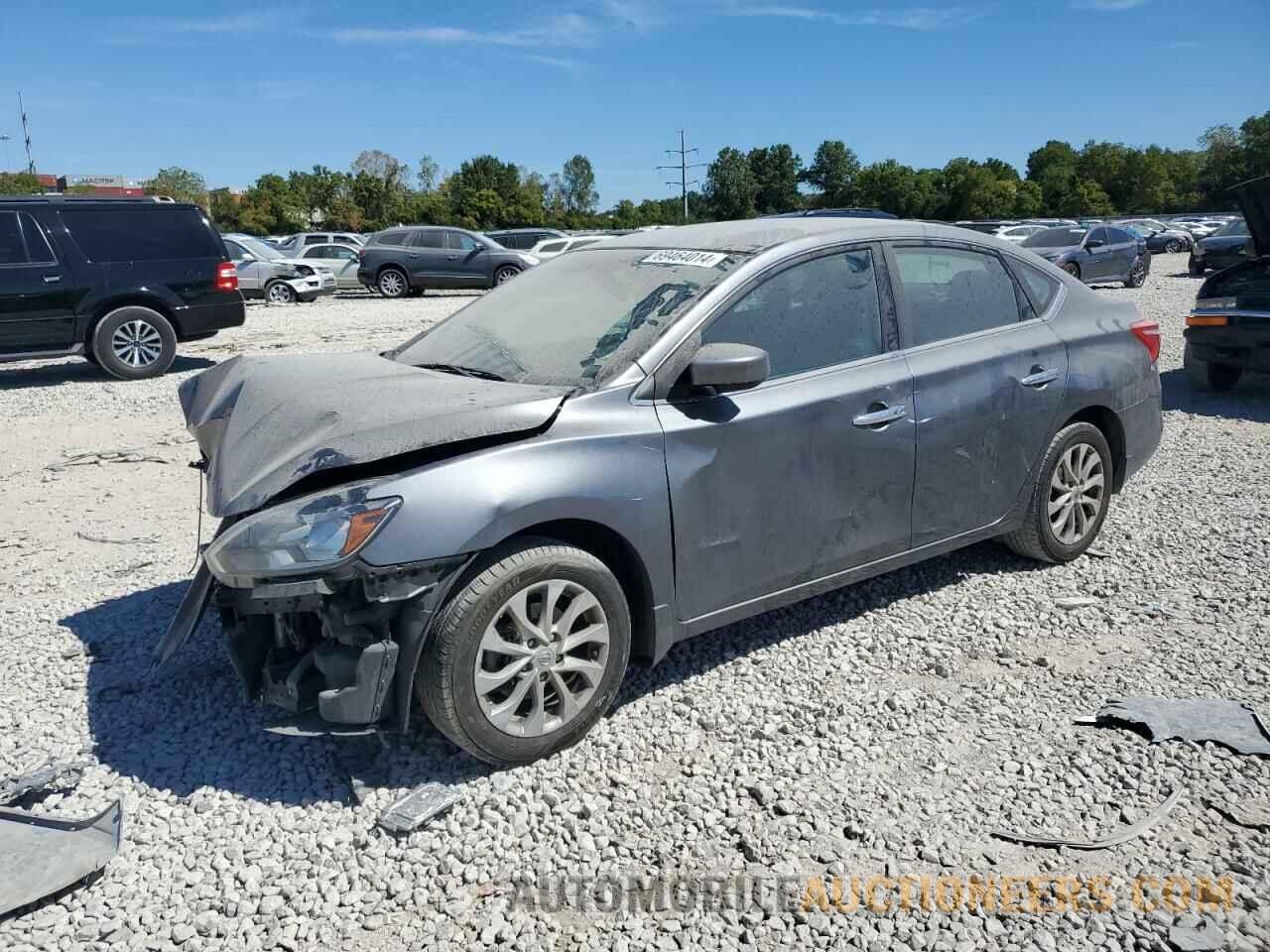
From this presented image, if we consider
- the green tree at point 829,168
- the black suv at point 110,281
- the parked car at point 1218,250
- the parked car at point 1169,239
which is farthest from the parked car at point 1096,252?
the green tree at point 829,168

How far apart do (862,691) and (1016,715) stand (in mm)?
554

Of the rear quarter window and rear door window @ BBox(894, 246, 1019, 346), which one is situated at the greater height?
the rear quarter window

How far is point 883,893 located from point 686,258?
246cm

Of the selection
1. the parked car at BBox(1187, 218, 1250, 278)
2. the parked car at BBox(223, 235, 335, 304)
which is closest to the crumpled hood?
the parked car at BBox(223, 235, 335, 304)

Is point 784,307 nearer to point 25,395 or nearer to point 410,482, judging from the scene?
point 410,482

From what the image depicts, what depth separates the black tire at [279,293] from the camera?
880 inches

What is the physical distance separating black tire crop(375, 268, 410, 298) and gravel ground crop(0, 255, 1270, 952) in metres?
20.1

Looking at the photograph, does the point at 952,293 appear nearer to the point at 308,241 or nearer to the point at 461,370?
the point at 461,370

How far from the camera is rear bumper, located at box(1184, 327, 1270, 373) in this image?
28.5 ft

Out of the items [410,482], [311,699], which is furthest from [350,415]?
[311,699]

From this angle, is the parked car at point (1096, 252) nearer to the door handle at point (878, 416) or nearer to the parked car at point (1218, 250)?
the parked car at point (1218, 250)

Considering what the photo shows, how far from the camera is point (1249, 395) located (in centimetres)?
952

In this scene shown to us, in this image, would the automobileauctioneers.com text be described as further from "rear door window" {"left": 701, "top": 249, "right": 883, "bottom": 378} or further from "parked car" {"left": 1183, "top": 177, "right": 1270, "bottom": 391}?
"parked car" {"left": 1183, "top": 177, "right": 1270, "bottom": 391}

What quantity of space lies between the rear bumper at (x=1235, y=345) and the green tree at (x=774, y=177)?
100248mm
